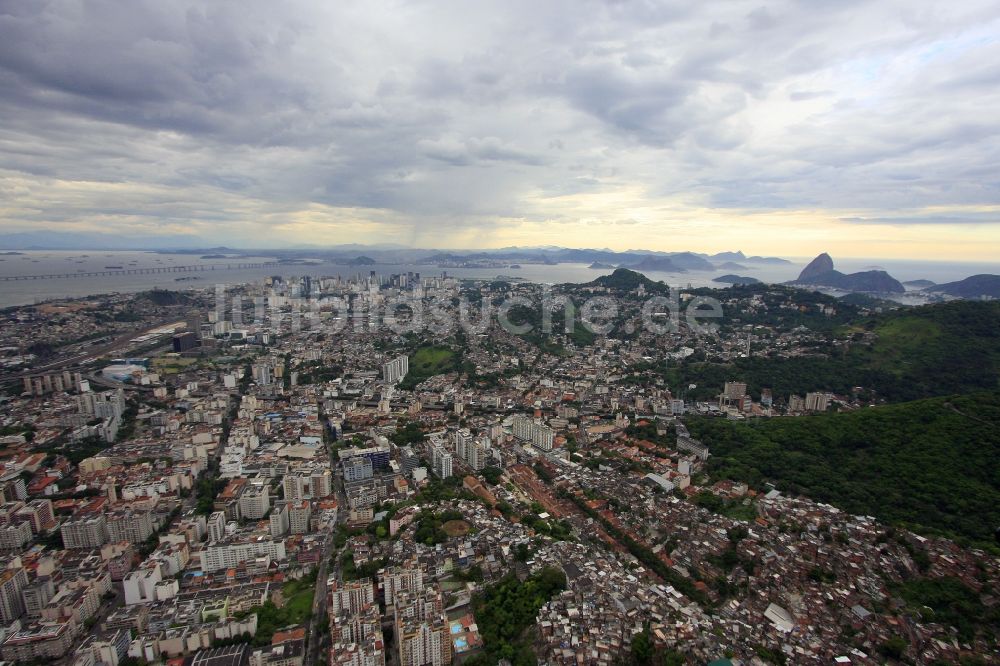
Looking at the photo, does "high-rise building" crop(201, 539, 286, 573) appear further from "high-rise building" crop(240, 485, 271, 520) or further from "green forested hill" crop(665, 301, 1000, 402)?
"green forested hill" crop(665, 301, 1000, 402)

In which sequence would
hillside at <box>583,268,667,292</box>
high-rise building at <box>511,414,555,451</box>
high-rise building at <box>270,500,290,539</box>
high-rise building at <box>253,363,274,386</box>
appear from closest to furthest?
high-rise building at <box>270,500,290,539</box>, high-rise building at <box>511,414,555,451</box>, high-rise building at <box>253,363,274,386</box>, hillside at <box>583,268,667,292</box>

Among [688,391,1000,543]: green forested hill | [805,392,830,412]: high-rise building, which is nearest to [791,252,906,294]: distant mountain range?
[805,392,830,412]: high-rise building

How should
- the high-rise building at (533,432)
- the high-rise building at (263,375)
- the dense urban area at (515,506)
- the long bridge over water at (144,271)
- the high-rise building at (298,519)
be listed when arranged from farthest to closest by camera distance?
the long bridge over water at (144,271) → the high-rise building at (263,375) → the high-rise building at (533,432) → the high-rise building at (298,519) → the dense urban area at (515,506)

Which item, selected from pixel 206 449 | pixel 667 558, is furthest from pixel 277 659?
pixel 206 449

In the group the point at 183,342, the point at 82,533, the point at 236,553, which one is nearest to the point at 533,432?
the point at 236,553

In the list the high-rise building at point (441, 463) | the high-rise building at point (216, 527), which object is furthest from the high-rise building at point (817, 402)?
the high-rise building at point (216, 527)

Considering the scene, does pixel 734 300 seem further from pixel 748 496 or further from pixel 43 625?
pixel 43 625

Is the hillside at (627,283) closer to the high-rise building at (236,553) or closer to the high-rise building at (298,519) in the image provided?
the high-rise building at (298,519)
